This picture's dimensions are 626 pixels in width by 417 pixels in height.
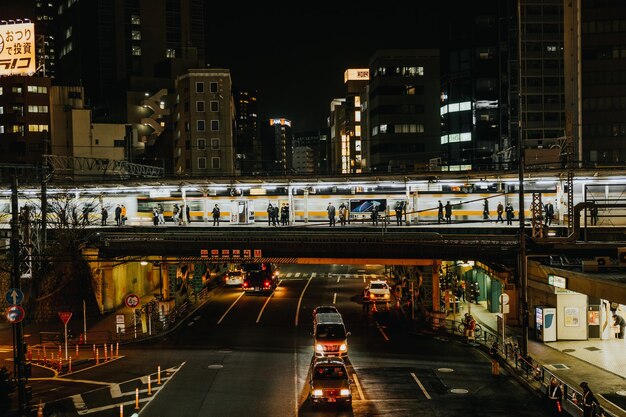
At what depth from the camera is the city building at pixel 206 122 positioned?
274 feet

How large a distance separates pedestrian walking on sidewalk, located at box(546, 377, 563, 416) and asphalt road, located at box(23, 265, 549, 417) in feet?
1.17

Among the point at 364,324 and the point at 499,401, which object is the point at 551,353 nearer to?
the point at 499,401

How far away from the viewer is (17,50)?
60.6 metres

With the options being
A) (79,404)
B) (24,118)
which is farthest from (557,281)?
(24,118)

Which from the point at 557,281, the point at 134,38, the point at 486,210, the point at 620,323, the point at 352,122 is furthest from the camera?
the point at 352,122

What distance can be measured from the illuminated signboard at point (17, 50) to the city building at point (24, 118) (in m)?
21.6

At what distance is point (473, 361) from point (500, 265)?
7.83 metres

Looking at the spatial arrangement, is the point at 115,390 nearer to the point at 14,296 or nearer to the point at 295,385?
the point at 14,296

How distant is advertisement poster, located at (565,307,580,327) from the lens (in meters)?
29.6

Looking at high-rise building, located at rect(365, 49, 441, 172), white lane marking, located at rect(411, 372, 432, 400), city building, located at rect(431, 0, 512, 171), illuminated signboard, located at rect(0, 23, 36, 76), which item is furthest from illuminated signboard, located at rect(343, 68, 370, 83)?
white lane marking, located at rect(411, 372, 432, 400)

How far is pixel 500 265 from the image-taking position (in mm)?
32844

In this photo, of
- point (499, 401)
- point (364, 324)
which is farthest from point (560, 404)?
point (364, 324)

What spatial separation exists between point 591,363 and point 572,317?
4375mm

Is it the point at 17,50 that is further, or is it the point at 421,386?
the point at 17,50
